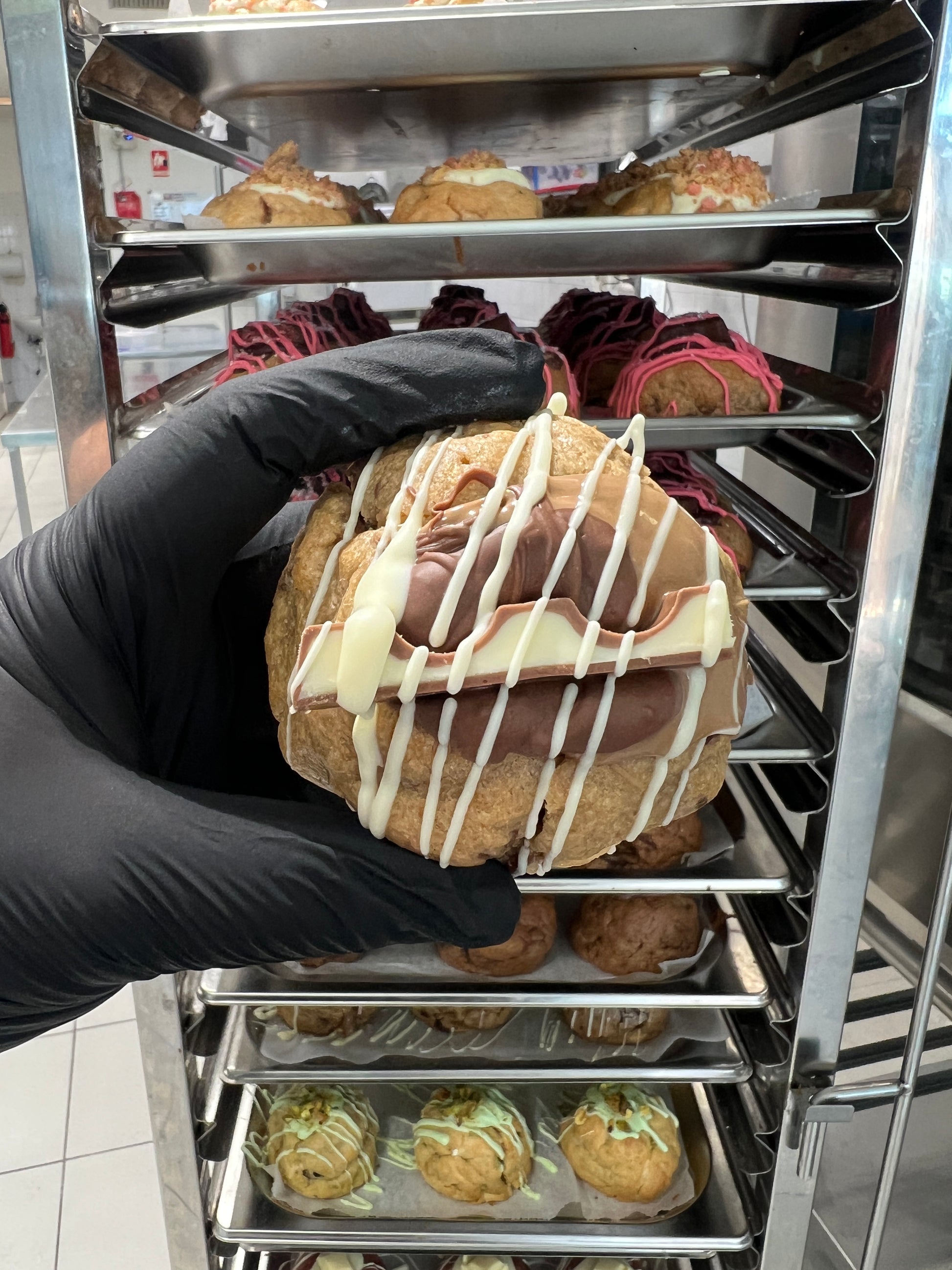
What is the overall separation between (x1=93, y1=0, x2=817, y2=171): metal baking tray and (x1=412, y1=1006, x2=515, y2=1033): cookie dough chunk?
1.45 metres

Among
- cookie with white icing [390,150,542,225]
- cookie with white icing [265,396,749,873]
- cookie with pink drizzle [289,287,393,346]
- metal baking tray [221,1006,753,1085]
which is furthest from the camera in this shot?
cookie with pink drizzle [289,287,393,346]

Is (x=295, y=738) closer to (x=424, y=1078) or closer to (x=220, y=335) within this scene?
(x=424, y=1078)

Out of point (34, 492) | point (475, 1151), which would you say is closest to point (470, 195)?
point (475, 1151)

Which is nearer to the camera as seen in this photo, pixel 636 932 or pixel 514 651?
pixel 514 651

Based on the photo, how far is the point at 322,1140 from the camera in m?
1.48

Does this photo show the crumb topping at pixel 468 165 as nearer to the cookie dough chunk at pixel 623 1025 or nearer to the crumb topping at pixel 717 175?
the crumb topping at pixel 717 175

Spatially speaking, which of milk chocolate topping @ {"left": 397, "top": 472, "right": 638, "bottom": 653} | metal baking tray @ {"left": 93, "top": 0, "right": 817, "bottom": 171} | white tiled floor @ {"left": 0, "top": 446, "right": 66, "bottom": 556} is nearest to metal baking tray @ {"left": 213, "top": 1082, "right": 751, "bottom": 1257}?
milk chocolate topping @ {"left": 397, "top": 472, "right": 638, "bottom": 653}

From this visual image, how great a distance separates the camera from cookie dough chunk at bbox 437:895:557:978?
1.43m

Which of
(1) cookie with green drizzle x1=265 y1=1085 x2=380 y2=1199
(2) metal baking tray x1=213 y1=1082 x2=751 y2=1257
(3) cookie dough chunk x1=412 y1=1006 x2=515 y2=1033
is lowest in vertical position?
(2) metal baking tray x1=213 y1=1082 x2=751 y2=1257

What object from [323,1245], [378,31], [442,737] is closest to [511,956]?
[323,1245]

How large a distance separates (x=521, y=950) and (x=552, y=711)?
837 mm

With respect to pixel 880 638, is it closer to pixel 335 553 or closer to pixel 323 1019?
pixel 335 553

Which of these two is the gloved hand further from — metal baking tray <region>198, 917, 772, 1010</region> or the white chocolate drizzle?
metal baking tray <region>198, 917, 772, 1010</region>

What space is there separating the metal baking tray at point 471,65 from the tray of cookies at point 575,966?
4.08ft
